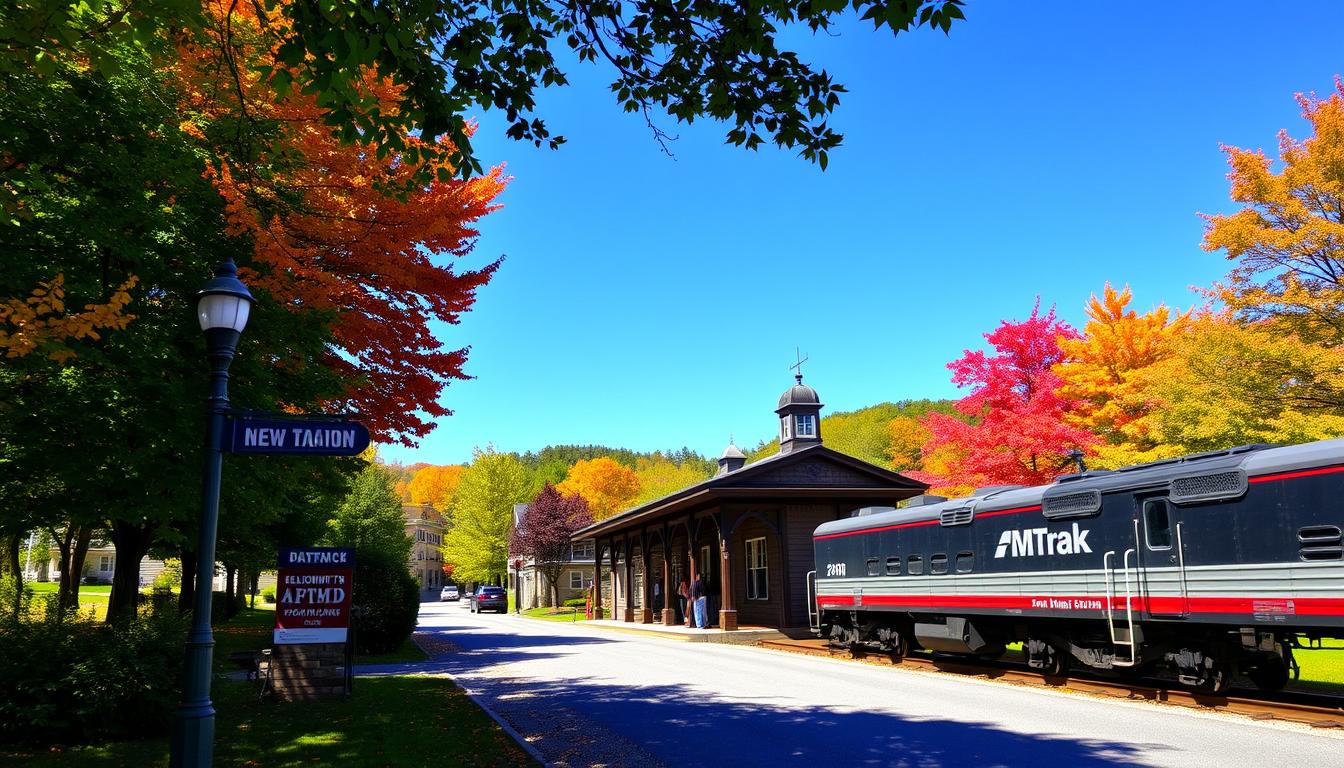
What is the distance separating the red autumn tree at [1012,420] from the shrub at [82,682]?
76.5 ft

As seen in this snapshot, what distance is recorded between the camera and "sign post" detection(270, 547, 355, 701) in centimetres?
1262

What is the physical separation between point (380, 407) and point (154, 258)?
4.69m

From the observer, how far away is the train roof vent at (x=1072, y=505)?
12.5 m

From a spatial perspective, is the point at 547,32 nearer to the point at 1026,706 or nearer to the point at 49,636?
the point at 49,636

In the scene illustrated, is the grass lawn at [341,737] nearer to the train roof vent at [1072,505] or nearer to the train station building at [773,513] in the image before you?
the train roof vent at [1072,505]

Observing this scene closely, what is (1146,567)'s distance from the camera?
11625 millimetres

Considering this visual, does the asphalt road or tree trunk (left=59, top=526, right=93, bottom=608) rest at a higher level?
tree trunk (left=59, top=526, right=93, bottom=608)

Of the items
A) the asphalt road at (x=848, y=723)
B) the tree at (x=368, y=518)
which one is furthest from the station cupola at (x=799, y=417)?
the tree at (x=368, y=518)

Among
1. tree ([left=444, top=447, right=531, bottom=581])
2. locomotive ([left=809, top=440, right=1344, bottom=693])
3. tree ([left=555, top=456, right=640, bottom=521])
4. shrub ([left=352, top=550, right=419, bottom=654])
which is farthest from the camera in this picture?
tree ([left=555, top=456, right=640, bottom=521])

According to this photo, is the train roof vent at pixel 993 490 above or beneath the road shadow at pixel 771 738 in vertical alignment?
above

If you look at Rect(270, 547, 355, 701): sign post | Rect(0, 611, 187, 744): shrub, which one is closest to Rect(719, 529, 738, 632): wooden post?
Rect(270, 547, 355, 701): sign post

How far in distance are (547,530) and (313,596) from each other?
1491 inches

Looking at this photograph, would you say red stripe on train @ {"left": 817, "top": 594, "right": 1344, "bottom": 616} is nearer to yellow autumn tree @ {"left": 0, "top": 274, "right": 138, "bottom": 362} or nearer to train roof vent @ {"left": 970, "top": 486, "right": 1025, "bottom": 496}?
train roof vent @ {"left": 970, "top": 486, "right": 1025, "bottom": 496}

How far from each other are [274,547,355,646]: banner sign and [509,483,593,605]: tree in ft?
122
